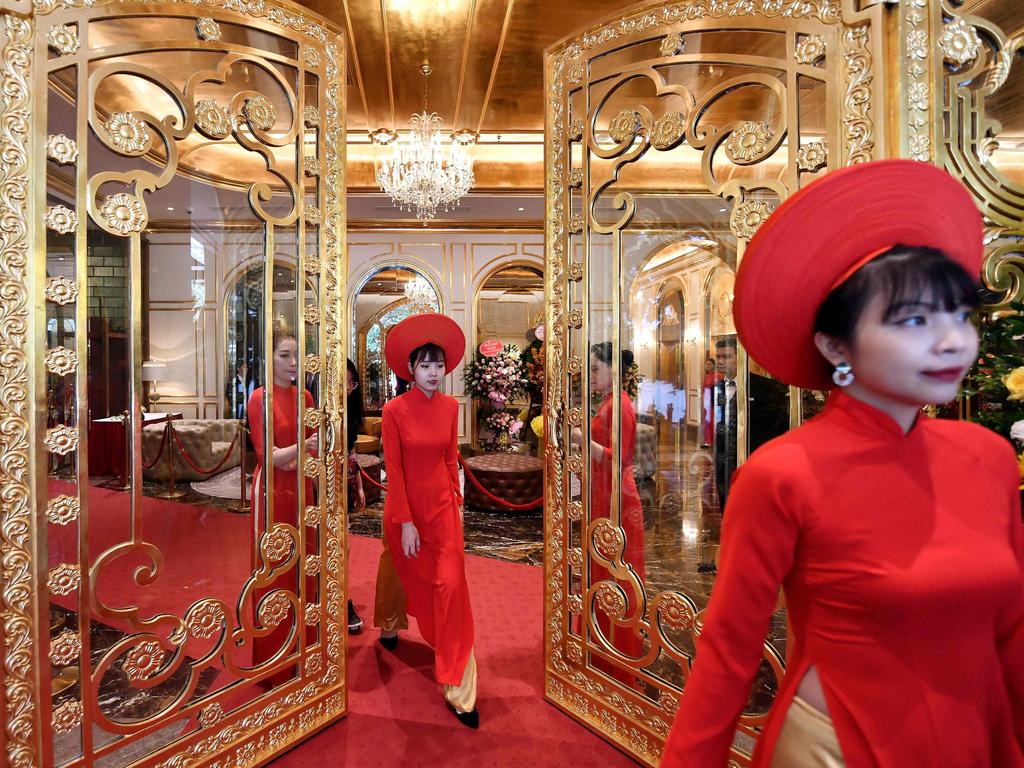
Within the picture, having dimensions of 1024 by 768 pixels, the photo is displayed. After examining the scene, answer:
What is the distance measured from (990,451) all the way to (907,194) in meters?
0.47

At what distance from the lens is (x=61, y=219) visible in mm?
1919

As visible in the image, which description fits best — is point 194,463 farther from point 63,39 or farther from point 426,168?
point 426,168

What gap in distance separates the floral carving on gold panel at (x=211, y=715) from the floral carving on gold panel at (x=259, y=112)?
7.08 ft

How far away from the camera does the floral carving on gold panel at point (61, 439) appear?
193 cm

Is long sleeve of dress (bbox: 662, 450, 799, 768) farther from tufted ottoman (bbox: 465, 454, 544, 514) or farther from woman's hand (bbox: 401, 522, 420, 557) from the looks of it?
tufted ottoman (bbox: 465, 454, 544, 514)

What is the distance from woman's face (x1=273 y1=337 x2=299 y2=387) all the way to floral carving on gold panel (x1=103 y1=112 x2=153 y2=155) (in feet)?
2.63

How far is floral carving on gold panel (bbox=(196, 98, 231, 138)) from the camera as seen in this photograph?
217 cm

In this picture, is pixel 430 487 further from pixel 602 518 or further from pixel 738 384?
pixel 738 384

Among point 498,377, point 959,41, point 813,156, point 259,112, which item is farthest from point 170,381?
point 498,377

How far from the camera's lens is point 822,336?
1009 mm

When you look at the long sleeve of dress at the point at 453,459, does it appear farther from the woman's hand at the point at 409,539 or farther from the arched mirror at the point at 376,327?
the arched mirror at the point at 376,327

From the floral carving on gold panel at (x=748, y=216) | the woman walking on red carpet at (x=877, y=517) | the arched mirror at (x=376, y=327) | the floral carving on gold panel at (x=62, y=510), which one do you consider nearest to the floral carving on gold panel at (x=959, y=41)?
the floral carving on gold panel at (x=748, y=216)

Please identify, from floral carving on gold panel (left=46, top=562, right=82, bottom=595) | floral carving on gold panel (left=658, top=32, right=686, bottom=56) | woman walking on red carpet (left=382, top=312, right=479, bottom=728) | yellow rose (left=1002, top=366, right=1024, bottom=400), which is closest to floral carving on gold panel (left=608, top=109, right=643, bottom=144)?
floral carving on gold panel (left=658, top=32, right=686, bottom=56)

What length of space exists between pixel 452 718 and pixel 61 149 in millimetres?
2585
